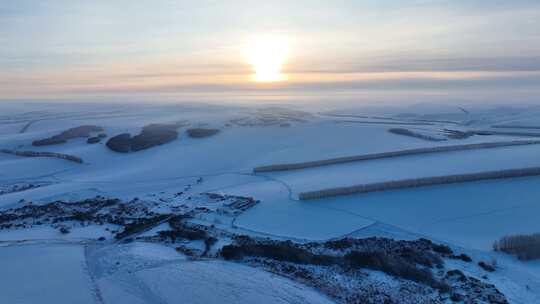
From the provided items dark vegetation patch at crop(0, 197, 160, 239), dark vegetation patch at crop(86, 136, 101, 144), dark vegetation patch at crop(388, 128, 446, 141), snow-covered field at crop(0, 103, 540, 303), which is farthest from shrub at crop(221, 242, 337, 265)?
dark vegetation patch at crop(86, 136, 101, 144)

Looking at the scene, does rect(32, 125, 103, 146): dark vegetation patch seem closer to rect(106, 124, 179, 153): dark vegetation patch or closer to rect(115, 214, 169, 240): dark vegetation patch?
rect(106, 124, 179, 153): dark vegetation patch

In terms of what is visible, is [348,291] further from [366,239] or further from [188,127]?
[188,127]

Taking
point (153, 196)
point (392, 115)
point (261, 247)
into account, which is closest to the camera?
point (261, 247)

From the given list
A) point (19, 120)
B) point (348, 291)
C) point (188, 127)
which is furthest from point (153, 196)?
point (19, 120)

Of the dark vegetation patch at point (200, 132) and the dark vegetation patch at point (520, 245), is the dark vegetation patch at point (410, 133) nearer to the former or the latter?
the dark vegetation patch at point (200, 132)

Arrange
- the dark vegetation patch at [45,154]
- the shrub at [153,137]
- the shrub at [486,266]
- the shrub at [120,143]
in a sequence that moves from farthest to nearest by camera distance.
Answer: the shrub at [153,137] → the shrub at [120,143] → the dark vegetation patch at [45,154] → the shrub at [486,266]

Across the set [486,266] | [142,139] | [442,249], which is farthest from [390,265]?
[142,139]

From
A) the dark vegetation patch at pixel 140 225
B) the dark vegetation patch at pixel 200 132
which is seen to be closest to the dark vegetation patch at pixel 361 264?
the dark vegetation patch at pixel 140 225
